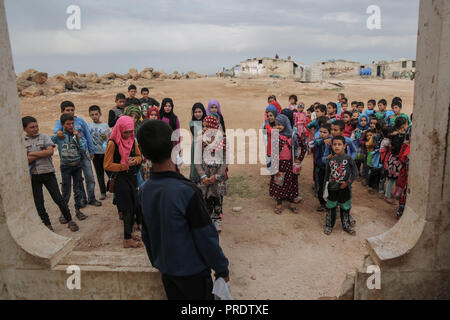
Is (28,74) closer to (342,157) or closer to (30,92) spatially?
(30,92)

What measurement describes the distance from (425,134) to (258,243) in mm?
2913

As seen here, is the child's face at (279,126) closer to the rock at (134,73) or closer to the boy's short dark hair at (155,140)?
the boy's short dark hair at (155,140)

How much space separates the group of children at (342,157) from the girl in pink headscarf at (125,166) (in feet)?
8.08

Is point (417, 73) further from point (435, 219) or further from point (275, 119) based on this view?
point (275, 119)

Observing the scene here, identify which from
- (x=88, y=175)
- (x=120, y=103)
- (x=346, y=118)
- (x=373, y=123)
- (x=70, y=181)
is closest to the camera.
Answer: (x=70, y=181)

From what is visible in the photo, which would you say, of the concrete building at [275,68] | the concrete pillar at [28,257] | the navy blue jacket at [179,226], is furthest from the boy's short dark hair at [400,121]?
the concrete building at [275,68]

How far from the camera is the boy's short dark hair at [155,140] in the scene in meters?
1.94

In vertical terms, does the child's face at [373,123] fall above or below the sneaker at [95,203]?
above

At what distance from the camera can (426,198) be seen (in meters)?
2.47

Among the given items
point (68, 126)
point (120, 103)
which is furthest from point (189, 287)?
point (120, 103)

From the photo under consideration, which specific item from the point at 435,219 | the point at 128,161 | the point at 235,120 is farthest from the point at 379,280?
the point at 235,120

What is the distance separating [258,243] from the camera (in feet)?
15.6

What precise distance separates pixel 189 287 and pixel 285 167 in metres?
3.76

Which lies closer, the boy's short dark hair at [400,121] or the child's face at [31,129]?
the child's face at [31,129]
